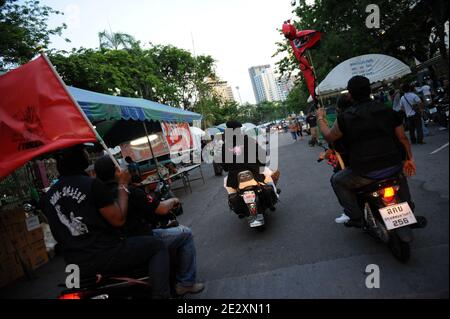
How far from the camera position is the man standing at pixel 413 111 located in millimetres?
8905

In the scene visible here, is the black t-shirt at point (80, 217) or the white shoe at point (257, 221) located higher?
the black t-shirt at point (80, 217)

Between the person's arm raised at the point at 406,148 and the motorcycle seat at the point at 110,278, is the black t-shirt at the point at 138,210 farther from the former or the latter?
the person's arm raised at the point at 406,148

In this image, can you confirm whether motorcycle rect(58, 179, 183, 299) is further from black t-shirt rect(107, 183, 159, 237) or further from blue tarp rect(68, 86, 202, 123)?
blue tarp rect(68, 86, 202, 123)

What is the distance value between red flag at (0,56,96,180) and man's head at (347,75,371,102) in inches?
109

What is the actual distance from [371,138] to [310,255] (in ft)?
5.12

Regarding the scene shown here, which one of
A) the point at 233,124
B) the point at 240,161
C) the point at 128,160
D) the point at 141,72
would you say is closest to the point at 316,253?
the point at 240,161

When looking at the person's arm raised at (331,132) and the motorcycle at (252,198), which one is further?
the motorcycle at (252,198)

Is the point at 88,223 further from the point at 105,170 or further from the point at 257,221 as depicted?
the point at 257,221

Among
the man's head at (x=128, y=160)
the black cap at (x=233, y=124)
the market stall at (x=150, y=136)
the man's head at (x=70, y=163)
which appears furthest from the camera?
the man's head at (x=128, y=160)

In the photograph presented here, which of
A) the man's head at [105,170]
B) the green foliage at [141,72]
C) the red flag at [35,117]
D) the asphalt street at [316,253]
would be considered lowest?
A: the asphalt street at [316,253]

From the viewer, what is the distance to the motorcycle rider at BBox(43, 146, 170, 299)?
8.71 feet

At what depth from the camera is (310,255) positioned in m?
3.82

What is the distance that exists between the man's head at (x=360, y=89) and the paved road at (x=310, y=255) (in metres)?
1.05

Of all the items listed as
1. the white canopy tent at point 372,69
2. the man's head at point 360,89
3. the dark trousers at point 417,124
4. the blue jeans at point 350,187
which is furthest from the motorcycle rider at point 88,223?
the white canopy tent at point 372,69
